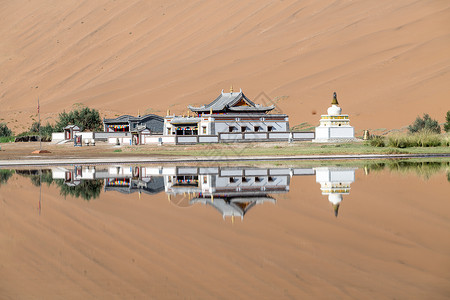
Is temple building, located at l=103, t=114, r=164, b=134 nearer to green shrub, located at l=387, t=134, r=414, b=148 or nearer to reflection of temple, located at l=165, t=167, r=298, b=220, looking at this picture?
green shrub, located at l=387, t=134, r=414, b=148

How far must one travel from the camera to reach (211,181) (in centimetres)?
2258

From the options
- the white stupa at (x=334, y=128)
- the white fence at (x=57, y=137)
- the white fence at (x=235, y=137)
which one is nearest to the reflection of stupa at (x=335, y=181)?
the white stupa at (x=334, y=128)

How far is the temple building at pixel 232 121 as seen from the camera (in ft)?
184

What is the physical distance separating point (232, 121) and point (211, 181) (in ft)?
113

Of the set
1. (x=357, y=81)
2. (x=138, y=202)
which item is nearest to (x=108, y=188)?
(x=138, y=202)

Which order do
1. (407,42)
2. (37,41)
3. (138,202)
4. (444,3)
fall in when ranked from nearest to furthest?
(138,202), (407,42), (444,3), (37,41)

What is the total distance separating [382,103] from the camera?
2817 inches

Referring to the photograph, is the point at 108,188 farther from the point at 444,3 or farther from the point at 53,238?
the point at 444,3

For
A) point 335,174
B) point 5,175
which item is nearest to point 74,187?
point 5,175

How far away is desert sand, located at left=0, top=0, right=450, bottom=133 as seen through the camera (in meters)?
76.8

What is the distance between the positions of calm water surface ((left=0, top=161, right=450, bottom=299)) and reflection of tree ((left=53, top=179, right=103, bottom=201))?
0.17 feet

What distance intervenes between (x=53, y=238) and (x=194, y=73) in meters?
93.4

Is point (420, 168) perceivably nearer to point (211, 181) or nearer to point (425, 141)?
point (211, 181)

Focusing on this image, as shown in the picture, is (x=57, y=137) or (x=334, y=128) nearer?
(x=334, y=128)
